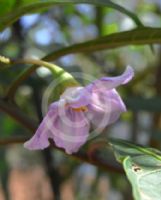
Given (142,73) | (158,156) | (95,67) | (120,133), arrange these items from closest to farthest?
(158,156), (142,73), (95,67), (120,133)

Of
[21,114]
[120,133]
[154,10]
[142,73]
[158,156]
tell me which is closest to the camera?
[158,156]

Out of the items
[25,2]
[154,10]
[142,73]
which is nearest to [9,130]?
[142,73]

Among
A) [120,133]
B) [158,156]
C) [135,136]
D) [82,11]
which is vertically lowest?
[120,133]

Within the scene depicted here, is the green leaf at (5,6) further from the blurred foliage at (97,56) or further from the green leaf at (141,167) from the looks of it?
the green leaf at (141,167)

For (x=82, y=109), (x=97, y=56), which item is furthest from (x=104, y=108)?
(x=97, y=56)

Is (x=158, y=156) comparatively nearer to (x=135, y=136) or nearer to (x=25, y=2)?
(x=25, y=2)

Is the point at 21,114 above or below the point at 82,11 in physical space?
above

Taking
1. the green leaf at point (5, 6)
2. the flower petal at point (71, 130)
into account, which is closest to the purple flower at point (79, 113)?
the flower petal at point (71, 130)
